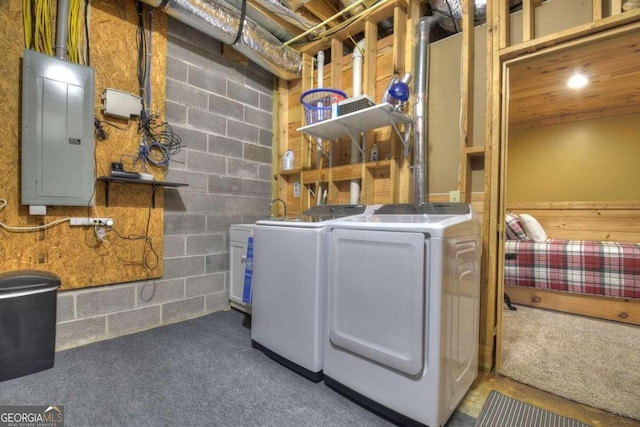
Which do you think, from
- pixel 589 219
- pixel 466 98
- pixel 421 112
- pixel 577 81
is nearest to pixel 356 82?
pixel 421 112

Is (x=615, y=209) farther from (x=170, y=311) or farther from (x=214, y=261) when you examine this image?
(x=170, y=311)

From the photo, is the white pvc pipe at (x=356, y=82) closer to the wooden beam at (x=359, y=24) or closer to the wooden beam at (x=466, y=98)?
the wooden beam at (x=359, y=24)

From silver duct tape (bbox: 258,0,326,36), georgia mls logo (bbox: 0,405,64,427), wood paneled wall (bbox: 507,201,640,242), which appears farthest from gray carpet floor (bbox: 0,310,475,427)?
wood paneled wall (bbox: 507,201,640,242)

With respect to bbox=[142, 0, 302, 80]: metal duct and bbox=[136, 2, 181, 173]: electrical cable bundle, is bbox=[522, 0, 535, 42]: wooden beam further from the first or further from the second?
bbox=[136, 2, 181, 173]: electrical cable bundle

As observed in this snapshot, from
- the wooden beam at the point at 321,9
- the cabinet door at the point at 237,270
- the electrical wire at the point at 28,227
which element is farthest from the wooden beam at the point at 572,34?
the electrical wire at the point at 28,227

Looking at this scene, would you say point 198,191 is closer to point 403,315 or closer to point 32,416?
point 32,416

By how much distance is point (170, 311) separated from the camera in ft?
7.82

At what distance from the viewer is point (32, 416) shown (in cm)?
129

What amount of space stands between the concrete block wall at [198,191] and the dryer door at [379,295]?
157 centimetres

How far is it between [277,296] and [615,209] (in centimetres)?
421

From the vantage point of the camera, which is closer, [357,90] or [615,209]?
[357,90]

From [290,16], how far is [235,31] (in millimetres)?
505

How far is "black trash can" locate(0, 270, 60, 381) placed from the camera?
5.03 ft

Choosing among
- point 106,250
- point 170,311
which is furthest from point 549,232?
point 106,250
